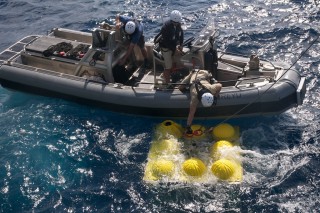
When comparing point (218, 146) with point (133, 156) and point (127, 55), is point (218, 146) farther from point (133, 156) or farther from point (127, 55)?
point (127, 55)

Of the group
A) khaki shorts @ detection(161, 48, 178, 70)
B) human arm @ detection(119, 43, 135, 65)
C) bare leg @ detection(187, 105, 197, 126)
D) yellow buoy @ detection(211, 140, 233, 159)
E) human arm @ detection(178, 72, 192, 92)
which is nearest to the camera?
yellow buoy @ detection(211, 140, 233, 159)

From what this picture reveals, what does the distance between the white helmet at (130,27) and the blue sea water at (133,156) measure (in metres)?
2.52

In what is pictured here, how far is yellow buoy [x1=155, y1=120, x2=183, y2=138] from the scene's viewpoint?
1052cm

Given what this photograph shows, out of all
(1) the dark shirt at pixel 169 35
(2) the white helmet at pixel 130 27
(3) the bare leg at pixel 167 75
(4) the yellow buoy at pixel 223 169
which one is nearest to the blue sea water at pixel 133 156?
(4) the yellow buoy at pixel 223 169

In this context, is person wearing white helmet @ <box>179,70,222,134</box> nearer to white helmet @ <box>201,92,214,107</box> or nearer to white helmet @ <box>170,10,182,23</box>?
white helmet @ <box>201,92,214,107</box>

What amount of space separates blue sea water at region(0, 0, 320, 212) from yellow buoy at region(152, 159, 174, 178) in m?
0.31

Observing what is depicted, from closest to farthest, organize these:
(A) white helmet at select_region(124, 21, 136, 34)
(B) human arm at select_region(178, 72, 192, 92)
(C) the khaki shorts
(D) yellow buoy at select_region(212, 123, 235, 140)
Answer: (D) yellow buoy at select_region(212, 123, 235, 140)
(B) human arm at select_region(178, 72, 192, 92)
(C) the khaki shorts
(A) white helmet at select_region(124, 21, 136, 34)

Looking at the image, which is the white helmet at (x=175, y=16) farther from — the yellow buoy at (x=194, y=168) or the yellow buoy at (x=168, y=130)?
the yellow buoy at (x=194, y=168)

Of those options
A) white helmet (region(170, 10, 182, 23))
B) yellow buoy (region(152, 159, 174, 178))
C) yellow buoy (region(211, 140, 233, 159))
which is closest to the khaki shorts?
white helmet (region(170, 10, 182, 23))


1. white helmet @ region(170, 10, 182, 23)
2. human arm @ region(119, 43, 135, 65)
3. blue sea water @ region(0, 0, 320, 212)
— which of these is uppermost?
white helmet @ region(170, 10, 182, 23)

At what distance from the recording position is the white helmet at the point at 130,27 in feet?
37.9

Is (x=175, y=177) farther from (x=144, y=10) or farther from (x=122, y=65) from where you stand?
(x=144, y=10)

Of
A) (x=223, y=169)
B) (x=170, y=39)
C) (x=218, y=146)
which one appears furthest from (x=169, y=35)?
(x=223, y=169)

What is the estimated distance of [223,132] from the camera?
1039cm
